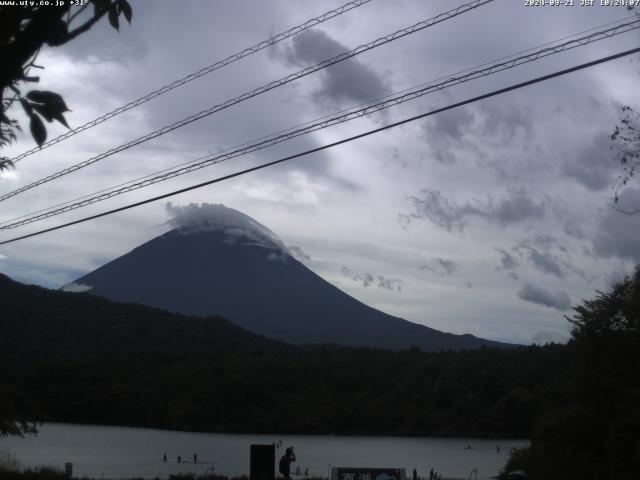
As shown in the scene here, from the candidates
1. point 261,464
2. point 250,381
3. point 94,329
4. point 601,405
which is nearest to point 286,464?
point 261,464

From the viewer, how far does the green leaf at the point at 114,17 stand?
14.3 feet

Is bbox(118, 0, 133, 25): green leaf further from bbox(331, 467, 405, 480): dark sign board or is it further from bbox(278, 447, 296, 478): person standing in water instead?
bbox(278, 447, 296, 478): person standing in water

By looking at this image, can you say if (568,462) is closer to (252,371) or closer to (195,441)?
(195,441)

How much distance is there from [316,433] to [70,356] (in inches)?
1408

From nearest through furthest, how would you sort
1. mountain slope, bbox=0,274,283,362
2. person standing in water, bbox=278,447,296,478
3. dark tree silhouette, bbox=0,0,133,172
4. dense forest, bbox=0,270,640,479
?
dark tree silhouette, bbox=0,0,133,172 → person standing in water, bbox=278,447,296,478 → dense forest, bbox=0,270,640,479 → mountain slope, bbox=0,274,283,362

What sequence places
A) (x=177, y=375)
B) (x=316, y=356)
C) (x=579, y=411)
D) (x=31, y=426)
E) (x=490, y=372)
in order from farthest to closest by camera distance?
(x=316, y=356) < (x=177, y=375) < (x=490, y=372) < (x=31, y=426) < (x=579, y=411)

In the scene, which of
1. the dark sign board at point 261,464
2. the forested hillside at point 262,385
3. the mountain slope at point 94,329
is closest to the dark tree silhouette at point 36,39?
the dark sign board at point 261,464

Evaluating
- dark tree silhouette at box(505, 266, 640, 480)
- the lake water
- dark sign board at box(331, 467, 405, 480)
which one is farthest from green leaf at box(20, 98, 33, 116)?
the lake water

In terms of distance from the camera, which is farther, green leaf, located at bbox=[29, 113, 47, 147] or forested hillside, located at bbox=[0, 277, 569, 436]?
forested hillside, located at bbox=[0, 277, 569, 436]

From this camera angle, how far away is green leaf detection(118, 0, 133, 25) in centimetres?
437

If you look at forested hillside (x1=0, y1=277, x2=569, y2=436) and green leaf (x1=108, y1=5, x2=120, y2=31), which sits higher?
forested hillside (x1=0, y1=277, x2=569, y2=436)

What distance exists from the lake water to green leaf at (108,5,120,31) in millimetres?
49246

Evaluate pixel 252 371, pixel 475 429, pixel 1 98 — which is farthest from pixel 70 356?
pixel 1 98

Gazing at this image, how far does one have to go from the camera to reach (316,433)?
10825cm
